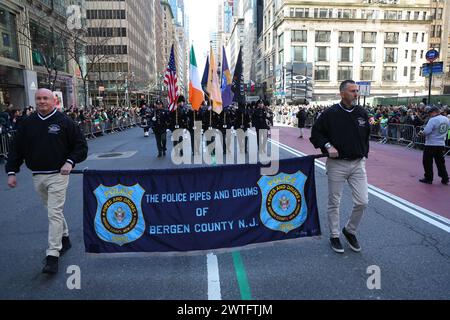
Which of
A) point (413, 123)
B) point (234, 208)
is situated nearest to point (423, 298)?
point (234, 208)

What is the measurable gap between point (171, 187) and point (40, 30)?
31.6 meters

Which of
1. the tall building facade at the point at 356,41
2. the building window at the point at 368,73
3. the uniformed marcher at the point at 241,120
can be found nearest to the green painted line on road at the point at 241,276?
the uniformed marcher at the point at 241,120

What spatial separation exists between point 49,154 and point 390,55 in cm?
8440

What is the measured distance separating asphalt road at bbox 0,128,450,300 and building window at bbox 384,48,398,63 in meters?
80.6

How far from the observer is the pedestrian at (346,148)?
14.6 feet

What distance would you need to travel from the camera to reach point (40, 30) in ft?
97.3

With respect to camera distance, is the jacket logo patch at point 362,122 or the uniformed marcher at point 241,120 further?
the uniformed marcher at point 241,120

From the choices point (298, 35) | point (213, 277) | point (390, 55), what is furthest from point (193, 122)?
point (390, 55)

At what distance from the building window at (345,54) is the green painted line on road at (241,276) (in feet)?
253

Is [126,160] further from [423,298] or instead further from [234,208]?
[423,298]

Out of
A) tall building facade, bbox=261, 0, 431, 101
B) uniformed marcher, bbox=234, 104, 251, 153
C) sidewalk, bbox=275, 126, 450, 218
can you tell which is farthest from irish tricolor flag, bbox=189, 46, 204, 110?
tall building facade, bbox=261, 0, 431, 101

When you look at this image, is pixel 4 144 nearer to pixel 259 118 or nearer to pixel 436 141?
pixel 259 118

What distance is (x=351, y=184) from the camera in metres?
4.61

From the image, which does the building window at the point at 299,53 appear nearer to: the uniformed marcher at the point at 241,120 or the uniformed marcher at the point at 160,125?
the uniformed marcher at the point at 241,120
